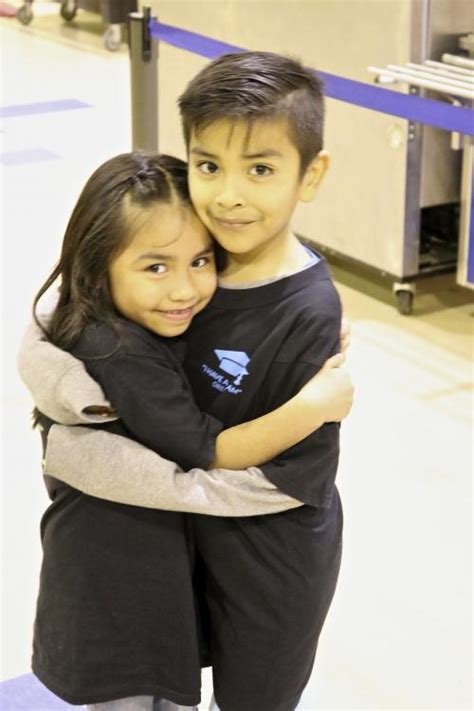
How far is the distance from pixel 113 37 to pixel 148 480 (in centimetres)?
807

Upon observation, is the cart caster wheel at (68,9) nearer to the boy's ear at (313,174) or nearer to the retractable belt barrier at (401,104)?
the retractable belt barrier at (401,104)

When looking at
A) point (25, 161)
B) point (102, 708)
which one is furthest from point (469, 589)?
point (25, 161)

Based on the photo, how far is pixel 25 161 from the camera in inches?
253

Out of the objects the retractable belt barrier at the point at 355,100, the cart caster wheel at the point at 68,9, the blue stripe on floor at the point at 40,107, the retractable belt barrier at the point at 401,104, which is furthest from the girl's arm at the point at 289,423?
the cart caster wheel at the point at 68,9

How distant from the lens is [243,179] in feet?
4.95

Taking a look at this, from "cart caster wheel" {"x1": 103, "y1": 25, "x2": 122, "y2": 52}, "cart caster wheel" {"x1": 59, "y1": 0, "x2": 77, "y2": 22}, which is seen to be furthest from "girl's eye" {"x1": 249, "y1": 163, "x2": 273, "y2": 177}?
"cart caster wheel" {"x1": 59, "y1": 0, "x2": 77, "y2": 22}

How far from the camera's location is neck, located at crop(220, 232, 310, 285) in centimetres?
159

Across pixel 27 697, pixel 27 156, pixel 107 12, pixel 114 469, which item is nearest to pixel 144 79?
pixel 27 156

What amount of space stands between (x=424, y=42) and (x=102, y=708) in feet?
9.72

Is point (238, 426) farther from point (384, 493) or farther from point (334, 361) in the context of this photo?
point (384, 493)

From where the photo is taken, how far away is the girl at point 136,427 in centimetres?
155

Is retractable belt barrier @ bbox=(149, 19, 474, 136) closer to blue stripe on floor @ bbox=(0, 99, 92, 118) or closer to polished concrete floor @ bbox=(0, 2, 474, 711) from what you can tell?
polished concrete floor @ bbox=(0, 2, 474, 711)

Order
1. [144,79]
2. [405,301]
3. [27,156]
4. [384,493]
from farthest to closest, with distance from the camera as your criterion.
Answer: [27,156] → [144,79] → [405,301] → [384,493]

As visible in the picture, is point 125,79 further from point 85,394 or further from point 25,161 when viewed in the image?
point 85,394
